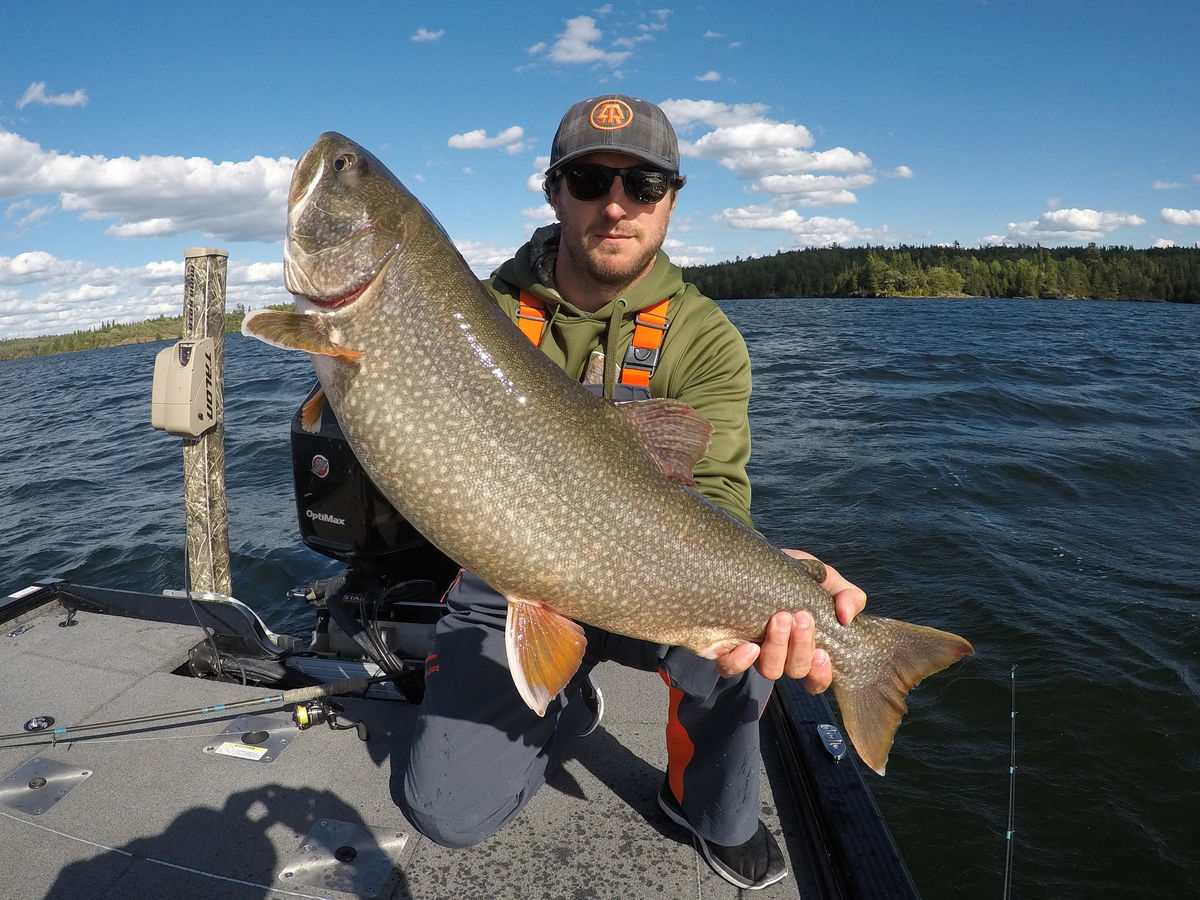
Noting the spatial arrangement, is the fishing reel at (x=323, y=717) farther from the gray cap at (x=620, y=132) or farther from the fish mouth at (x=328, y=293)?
the gray cap at (x=620, y=132)

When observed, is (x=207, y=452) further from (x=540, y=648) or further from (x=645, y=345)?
(x=540, y=648)

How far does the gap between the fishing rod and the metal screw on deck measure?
1.74m

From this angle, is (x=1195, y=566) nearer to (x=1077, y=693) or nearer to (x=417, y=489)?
(x=1077, y=693)

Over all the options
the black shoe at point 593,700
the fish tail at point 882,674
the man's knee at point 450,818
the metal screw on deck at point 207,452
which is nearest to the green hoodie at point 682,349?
the fish tail at point 882,674

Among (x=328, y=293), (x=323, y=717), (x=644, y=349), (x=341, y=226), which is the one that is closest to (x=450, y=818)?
(x=323, y=717)

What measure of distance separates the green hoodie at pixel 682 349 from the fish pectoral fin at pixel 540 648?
1122 millimetres

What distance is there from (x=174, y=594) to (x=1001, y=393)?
19720mm

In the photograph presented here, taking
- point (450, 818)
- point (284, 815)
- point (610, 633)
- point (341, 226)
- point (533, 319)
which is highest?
point (341, 226)

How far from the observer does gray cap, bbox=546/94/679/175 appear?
3566mm

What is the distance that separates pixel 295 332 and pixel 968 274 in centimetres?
12393

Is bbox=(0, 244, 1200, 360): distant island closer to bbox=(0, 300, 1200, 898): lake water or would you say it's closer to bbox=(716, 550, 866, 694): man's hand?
bbox=(0, 300, 1200, 898): lake water

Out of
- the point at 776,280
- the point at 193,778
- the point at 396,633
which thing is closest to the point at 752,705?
the point at 396,633

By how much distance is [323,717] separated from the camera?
384 cm

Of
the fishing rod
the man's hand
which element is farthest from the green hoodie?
the fishing rod
